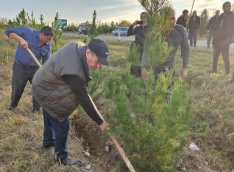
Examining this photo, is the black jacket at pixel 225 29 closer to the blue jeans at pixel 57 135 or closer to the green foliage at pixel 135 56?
the green foliage at pixel 135 56

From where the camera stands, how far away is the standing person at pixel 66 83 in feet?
10.4

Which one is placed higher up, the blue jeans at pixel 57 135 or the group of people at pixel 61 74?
the group of people at pixel 61 74

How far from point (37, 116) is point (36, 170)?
5.02ft

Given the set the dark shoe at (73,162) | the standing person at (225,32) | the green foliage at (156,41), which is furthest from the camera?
the standing person at (225,32)

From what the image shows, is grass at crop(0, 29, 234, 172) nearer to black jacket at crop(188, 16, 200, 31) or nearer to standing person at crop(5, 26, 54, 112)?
standing person at crop(5, 26, 54, 112)

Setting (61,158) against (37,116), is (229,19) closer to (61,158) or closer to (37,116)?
(37,116)

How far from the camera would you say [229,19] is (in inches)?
333

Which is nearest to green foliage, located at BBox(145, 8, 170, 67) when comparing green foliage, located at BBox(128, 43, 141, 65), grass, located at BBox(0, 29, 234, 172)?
green foliage, located at BBox(128, 43, 141, 65)

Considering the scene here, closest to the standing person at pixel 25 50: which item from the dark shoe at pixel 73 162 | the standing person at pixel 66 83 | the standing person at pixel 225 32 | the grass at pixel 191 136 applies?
the grass at pixel 191 136

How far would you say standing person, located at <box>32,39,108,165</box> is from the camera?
3180 mm

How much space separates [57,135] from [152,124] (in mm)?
1016

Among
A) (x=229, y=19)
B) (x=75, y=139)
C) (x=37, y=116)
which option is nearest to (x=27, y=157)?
(x=75, y=139)

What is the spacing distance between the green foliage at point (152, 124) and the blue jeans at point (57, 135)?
1.59 ft

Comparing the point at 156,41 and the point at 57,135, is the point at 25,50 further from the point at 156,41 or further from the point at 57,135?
the point at 156,41
